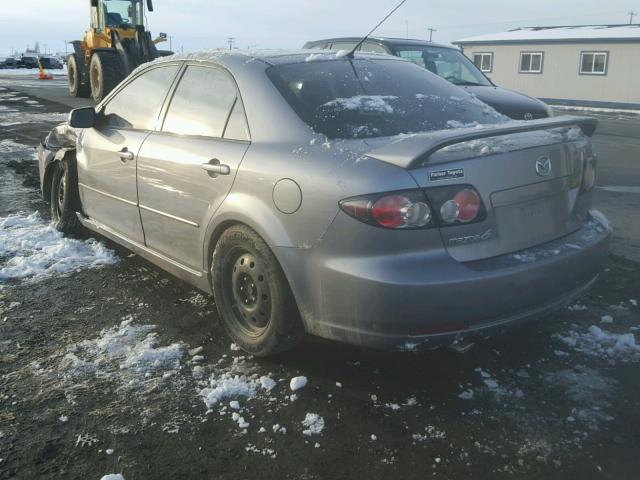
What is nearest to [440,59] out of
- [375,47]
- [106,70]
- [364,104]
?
[375,47]

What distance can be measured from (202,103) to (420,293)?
190 cm

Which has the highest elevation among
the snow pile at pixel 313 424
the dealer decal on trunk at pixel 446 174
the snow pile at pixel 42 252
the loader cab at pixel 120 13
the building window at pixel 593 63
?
the loader cab at pixel 120 13

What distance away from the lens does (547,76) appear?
30109 millimetres

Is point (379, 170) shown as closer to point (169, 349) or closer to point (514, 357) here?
point (514, 357)

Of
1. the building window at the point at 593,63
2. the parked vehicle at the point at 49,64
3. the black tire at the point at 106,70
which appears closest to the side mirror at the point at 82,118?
the black tire at the point at 106,70

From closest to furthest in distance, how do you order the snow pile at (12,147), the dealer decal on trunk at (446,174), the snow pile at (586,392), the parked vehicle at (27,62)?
the dealer decal on trunk at (446,174) < the snow pile at (586,392) < the snow pile at (12,147) < the parked vehicle at (27,62)

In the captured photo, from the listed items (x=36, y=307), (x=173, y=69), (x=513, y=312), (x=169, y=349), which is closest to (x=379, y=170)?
(x=513, y=312)

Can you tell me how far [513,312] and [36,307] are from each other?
9.70ft

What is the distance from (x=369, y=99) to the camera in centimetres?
325

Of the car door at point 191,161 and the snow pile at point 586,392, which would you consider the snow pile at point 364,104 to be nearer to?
the car door at point 191,161

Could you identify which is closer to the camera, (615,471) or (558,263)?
(615,471)

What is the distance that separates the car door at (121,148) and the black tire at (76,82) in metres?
16.8

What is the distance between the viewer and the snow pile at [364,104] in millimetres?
3121

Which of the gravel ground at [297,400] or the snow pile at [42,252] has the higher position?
the snow pile at [42,252]
